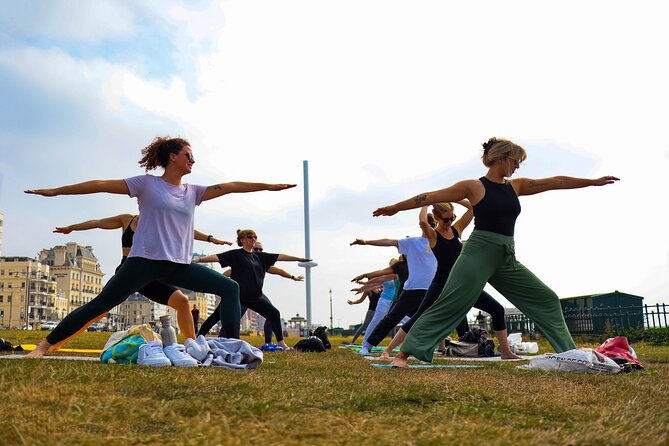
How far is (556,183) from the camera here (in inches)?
275

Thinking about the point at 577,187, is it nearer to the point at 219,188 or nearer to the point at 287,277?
the point at 219,188

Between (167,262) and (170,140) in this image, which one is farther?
(170,140)

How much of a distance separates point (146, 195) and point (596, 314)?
688 inches

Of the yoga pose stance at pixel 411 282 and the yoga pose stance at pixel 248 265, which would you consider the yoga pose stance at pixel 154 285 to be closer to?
the yoga pose stance at pixel 248 265

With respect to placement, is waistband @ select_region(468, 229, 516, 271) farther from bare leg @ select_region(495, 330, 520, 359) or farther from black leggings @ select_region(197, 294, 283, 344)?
black leggings @ select_region(197, 294, 283, 344)

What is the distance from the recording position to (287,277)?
1290 cm

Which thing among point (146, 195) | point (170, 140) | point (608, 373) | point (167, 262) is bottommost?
point (608, 373)

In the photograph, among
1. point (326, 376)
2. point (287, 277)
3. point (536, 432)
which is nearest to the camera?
point (536, 432)

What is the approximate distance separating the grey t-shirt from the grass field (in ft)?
5.63

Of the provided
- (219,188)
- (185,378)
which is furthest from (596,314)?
(185,378)

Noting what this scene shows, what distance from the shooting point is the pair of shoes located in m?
5.76

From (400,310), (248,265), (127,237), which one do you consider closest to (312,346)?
(248,265)

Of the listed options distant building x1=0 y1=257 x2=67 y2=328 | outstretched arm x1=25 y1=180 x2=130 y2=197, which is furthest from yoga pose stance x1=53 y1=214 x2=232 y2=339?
distant building x1=0 y1=257 x2=67 y2=328

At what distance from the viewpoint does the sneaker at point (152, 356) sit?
5766 mm
